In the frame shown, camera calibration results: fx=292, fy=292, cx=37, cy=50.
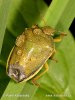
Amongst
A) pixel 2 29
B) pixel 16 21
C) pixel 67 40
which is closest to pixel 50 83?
pixel 67 40

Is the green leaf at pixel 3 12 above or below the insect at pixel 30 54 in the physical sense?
above

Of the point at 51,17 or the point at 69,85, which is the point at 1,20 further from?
the point at 69,85

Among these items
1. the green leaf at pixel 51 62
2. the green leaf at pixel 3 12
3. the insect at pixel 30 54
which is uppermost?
the green leaf at pixel 3 12

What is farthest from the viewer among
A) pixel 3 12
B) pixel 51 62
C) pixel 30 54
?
pixel 51 62

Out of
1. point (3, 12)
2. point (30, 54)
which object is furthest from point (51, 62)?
point (3, 12)

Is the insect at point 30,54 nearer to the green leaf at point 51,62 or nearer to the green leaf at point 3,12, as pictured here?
the green leaf at point 51,62

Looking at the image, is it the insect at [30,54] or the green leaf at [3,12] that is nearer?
the green leaf at [3,12]

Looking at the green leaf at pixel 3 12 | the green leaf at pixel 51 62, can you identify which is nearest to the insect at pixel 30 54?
the green leaf at pixel 51 62

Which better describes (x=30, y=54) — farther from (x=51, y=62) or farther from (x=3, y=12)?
(x=3, y=12)

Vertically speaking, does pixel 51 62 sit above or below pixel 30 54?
below

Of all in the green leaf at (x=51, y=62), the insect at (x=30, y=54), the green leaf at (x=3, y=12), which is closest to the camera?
the green leaf at (x=3, y=12)
